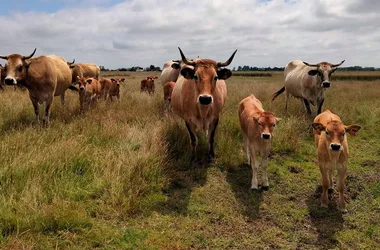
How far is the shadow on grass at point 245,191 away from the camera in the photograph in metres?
5.21

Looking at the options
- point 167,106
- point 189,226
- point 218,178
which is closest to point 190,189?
point 218,178

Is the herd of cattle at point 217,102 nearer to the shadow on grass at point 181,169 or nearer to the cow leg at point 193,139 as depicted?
the cow leg at point 193,139

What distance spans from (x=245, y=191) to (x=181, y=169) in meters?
1.34

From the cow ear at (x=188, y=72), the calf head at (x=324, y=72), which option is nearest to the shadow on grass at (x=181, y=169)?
the cow ear at (x=188, y=72)

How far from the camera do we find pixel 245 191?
5.88 metres

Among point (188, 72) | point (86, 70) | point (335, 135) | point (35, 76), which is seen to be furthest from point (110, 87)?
point (335, 135)

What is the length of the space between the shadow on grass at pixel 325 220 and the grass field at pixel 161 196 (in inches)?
0.6

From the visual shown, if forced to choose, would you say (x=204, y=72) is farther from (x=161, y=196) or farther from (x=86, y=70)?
(x=86, y=70)

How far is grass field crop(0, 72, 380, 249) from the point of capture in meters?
4.06

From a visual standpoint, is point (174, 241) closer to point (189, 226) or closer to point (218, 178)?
point (189, 226)

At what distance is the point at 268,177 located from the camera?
21.2 feet

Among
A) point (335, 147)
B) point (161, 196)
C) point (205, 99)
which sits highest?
point (205, 99)

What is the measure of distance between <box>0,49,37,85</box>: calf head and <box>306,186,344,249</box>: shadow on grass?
708cm

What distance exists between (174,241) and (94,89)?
929 cm
